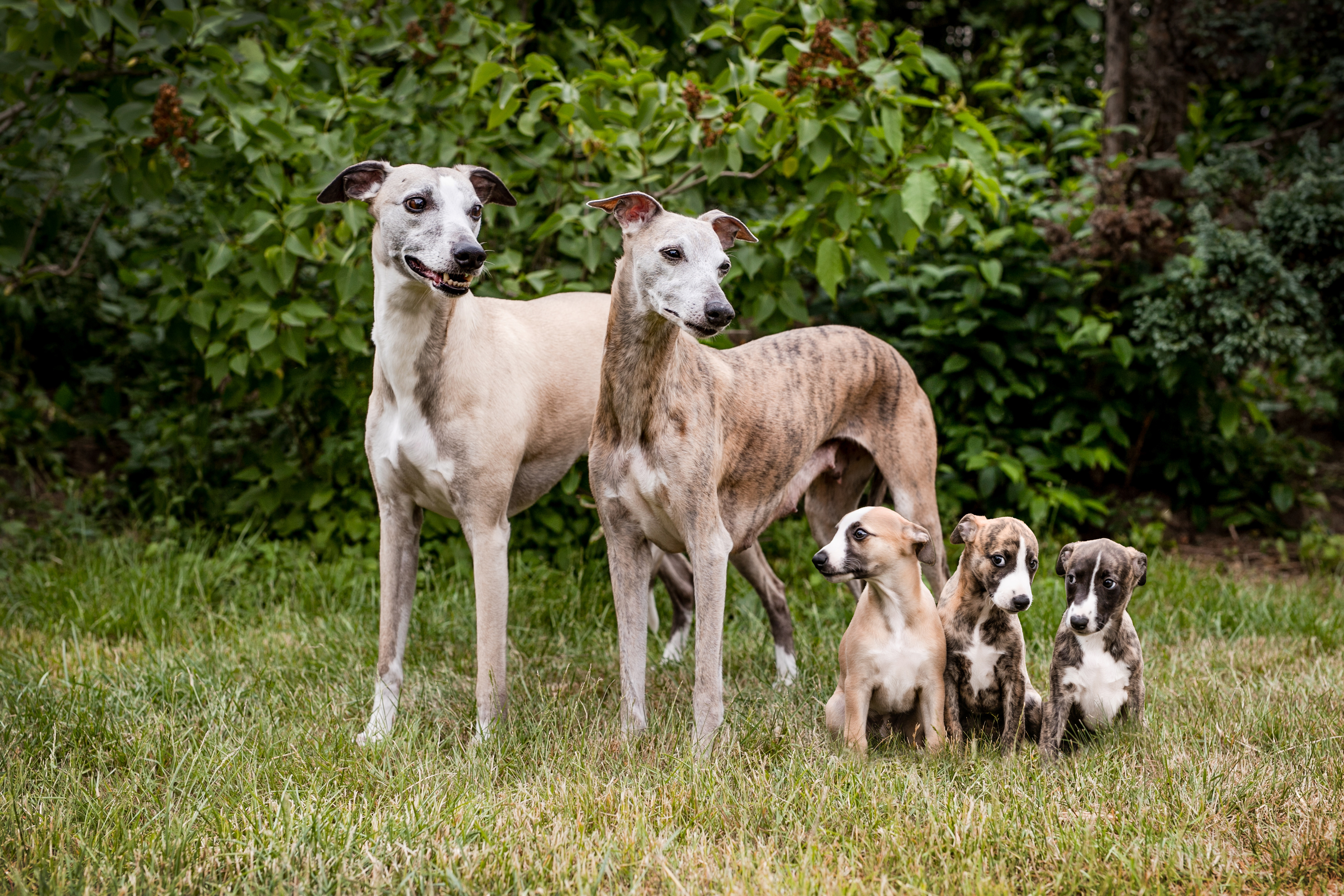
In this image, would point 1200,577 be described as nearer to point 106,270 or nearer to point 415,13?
point 415,13

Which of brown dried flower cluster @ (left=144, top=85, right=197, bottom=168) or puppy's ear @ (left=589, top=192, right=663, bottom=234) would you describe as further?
brown dried flower cluster @ (left=144, top=85, right=197, bottom=168)

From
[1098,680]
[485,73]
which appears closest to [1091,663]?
[1098,680]

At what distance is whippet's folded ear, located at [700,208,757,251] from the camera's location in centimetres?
340

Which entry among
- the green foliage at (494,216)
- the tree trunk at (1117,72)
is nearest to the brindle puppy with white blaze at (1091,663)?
the green foliage at (494,216)

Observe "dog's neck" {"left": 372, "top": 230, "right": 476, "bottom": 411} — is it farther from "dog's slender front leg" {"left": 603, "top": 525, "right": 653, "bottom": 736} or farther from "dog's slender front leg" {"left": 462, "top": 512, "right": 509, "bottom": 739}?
"dog's slender front leg" {"left": 603, "top": 525, "right": 653, "bottom": 736}

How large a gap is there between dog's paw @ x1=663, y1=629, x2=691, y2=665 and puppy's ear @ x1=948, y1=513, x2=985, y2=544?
1583 mm

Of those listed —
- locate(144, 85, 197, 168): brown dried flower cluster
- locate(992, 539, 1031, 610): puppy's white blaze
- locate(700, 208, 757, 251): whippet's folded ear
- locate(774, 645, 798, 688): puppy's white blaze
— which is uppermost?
locate(144, 85, 197, 168): brown dried flower cluster

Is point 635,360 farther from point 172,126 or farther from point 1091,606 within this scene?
point 172,126

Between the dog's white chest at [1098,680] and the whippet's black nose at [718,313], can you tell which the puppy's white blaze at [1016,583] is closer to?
the dog's white chest at [1098,680]

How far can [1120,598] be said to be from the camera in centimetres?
308

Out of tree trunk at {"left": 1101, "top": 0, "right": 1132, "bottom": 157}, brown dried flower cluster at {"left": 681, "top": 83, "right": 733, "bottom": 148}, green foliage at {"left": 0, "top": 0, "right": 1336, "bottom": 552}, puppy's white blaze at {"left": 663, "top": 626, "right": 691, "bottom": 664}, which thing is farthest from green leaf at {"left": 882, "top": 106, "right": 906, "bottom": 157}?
tree trunk at {"left": 1101, "top": 0, "right": 1132, "bottom": 157}

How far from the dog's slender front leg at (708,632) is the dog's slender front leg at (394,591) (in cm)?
114

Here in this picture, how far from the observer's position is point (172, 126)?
4641 mm

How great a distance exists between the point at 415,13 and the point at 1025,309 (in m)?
3.93
